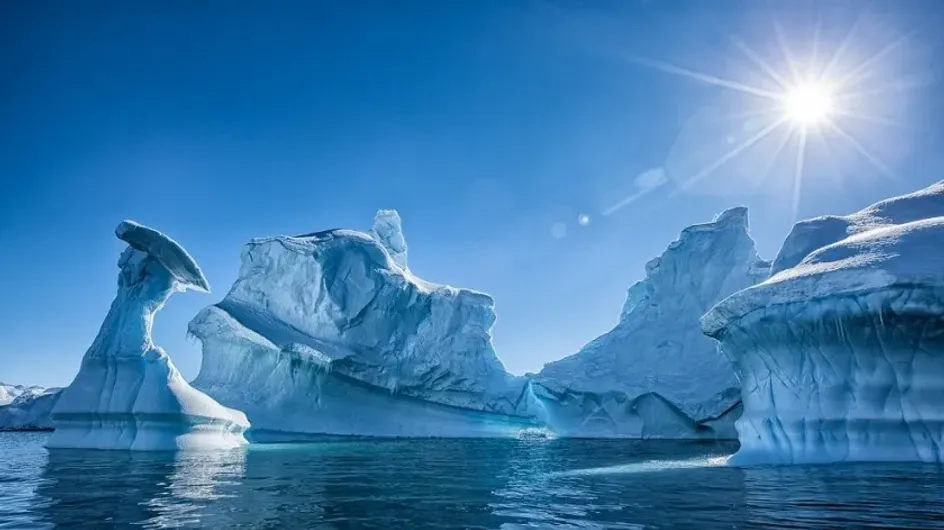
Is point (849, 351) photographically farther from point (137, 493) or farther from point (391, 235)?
point (391, 235)

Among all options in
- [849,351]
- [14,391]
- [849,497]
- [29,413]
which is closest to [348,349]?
[849,351]

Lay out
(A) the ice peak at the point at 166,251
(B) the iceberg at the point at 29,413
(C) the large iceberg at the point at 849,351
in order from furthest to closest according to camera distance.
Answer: (B) the iceberg at the point at 29,413, (A) the ice peak at the point at 166,251, (C) the large iceberg at the point at 849,351

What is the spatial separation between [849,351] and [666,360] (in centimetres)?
2485

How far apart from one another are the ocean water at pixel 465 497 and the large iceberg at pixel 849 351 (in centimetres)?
133

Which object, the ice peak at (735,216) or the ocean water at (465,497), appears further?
the ice peak at (735,216)

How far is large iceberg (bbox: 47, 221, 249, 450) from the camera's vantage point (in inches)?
738

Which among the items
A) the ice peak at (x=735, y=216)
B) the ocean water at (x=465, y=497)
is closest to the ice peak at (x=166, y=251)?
the ocean water at (x=465, y=497)

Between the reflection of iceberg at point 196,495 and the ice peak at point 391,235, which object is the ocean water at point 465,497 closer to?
the reflection of iceberg at point 196,495

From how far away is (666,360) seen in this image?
3831 cm

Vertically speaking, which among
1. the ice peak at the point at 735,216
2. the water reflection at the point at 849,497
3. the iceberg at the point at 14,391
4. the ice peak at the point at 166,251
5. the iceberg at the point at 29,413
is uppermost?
the ice peak at the point at 735,216

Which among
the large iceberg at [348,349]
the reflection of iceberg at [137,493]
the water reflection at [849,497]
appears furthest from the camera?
the large iceberg at [348,349]

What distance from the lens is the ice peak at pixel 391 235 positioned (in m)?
50.8

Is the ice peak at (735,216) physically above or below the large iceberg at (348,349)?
above

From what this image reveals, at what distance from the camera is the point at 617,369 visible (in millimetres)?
39344
